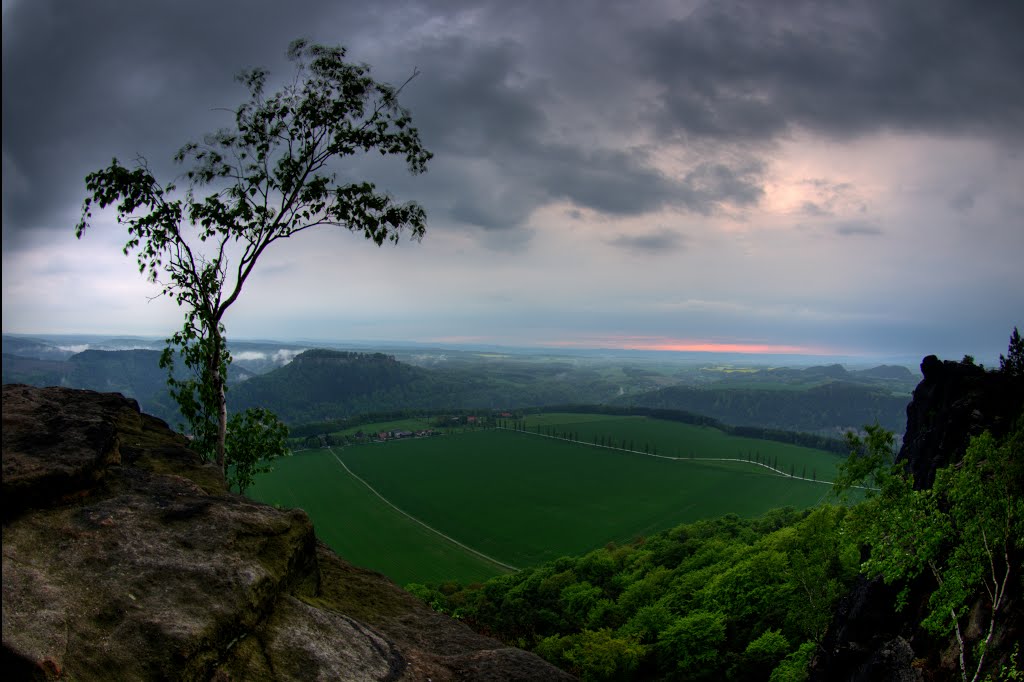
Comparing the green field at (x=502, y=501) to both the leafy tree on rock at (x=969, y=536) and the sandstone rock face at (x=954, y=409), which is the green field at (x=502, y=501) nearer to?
the sandstone rock face at (x=954, y=409)

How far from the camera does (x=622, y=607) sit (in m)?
51.7

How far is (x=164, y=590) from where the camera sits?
9328 mm

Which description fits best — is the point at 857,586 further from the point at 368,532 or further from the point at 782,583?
the point at 368,532

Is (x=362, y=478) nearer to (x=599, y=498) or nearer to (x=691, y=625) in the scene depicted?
(x=599, y=498)

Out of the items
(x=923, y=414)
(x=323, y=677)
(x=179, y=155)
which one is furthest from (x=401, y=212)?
(x=923, y=414)

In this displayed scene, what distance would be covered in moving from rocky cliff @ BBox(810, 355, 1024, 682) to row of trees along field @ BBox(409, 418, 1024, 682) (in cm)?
63

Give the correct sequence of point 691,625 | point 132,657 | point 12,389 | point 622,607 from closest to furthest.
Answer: point 132,657, point 12,389, point 691,625, point 622,607

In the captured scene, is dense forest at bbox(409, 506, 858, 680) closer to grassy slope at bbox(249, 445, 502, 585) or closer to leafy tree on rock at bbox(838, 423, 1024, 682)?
leafy tree on rock at bbox(838, 423, 1024, 682)

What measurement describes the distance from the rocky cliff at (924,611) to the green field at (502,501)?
79.7 metres

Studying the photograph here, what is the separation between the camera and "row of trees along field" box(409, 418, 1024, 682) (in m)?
16.1

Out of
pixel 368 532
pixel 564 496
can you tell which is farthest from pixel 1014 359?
pixel 564 496

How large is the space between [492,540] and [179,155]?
113 meters

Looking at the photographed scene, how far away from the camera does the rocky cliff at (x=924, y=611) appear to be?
16.2 m

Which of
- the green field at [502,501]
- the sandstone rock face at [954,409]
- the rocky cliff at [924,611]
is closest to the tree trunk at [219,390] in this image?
the rocky cliff at [924,611]
